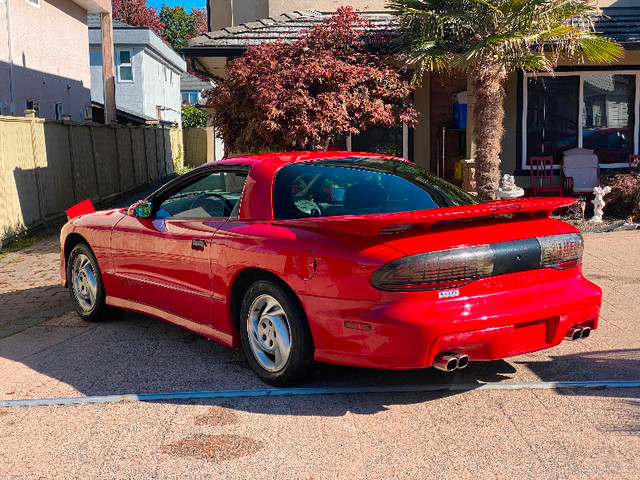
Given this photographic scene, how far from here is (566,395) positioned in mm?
4777

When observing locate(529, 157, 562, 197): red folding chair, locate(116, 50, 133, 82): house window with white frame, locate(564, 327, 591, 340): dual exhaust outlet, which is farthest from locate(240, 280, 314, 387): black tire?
locate(116, 50, 133, 82): house window with white frame

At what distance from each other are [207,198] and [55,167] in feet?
30.6

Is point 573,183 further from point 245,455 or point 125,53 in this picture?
point 125,53

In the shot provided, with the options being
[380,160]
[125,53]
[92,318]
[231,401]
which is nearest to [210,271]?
[231,401]

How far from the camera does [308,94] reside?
1179 cm

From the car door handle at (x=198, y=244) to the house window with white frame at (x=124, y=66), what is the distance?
34.6 metres

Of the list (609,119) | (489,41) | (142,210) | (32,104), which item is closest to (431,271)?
(142,210)

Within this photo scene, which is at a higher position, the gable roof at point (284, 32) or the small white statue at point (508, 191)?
the gable roof at point (284, 32)

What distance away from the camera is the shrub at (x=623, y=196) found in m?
13.3

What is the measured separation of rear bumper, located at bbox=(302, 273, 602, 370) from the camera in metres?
4.38

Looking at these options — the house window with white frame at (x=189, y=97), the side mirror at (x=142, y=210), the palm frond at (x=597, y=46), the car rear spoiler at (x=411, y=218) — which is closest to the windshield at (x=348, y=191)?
the car rear spoiler at (x=411, y=218)

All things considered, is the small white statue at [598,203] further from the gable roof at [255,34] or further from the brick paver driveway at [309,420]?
the brick paver driveway at [309,420]

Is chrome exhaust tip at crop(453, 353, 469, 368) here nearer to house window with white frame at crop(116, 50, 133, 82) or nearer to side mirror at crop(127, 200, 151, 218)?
side mirror at crop(127, 200, 151, 218)

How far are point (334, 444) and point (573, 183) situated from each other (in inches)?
465
